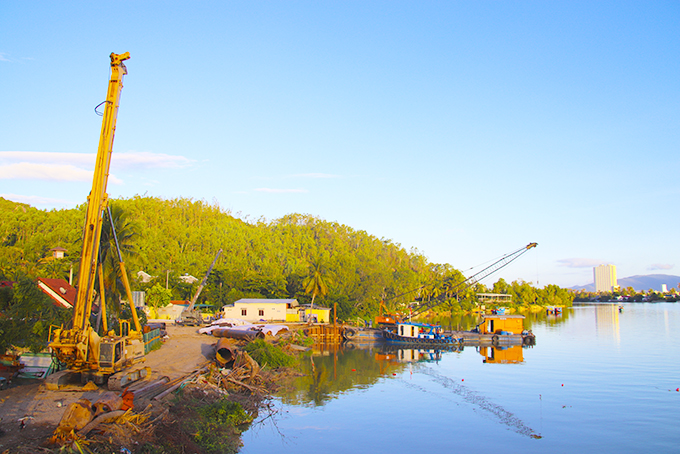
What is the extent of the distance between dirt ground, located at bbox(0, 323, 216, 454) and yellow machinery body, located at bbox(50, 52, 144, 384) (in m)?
1.29

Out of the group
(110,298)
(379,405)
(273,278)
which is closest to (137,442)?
(379,405)

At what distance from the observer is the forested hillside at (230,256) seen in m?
67.9

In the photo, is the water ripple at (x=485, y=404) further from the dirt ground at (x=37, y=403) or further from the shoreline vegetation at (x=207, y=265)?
the dirt ground at (x=37, y=403)

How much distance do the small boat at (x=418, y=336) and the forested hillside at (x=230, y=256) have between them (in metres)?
14.7

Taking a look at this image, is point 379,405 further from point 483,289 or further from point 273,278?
point 483,289

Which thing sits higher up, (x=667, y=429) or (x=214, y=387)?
(x=214, y=387)

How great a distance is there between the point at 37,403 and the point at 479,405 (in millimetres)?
22550

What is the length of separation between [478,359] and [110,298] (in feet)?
111

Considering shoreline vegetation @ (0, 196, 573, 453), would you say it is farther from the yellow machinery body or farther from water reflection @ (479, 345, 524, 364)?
water reflection @ (479, 345, 524, 364)

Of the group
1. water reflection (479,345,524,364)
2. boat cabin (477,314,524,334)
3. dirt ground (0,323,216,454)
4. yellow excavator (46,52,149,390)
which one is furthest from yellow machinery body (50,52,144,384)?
boat cabin (477,314,524,334)

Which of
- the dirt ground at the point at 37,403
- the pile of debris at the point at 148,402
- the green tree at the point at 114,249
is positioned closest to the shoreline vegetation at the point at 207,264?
the green tree at the point at 114,249

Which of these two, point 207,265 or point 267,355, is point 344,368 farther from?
point 207,265

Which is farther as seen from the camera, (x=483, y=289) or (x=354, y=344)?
(x=483, y=289)

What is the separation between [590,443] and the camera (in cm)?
2228
